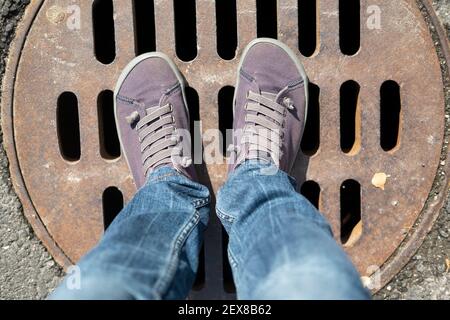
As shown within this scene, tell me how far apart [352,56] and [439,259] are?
0.51 m

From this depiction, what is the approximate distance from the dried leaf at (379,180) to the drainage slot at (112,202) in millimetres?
615

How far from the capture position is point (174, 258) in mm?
927

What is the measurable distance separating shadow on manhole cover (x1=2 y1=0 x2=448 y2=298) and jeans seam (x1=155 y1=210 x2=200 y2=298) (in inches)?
7.8

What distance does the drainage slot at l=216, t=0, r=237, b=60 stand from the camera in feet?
4.16

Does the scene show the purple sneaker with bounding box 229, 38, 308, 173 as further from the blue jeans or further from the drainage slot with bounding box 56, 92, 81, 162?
the drainage slot with bounding box 56, 92, 81, 162

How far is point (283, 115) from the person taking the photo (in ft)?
4.12

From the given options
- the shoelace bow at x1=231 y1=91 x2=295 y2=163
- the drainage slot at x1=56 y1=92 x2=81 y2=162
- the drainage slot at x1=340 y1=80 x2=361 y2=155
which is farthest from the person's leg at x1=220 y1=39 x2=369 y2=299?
the drainage slot at x1=56 y1=92 x2=81 y2=162

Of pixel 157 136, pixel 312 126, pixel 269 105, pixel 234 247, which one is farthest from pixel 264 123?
pixel 234 247

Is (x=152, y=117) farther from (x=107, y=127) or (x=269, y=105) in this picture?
(x=269, y=105)

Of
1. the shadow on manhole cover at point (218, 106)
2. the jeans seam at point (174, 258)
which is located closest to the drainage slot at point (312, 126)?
the shadow on manhole cover at point (218, 106)

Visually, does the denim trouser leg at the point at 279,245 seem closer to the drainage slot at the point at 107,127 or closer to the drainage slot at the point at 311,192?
the drainage slot at the point at 311,192

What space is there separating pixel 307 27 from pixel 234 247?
1.93ft
